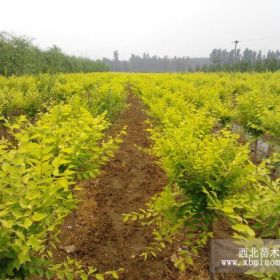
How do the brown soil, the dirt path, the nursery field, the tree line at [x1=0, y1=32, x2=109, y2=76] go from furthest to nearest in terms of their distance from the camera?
the tree line at [x1=0, y1=32, x2=109, y2=76] → the dirt path → the brown soil → the nursery field

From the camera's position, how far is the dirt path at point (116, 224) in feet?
15.0

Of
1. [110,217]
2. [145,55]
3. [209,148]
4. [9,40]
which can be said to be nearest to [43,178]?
[209,148]

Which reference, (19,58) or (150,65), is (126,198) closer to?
(19,58)

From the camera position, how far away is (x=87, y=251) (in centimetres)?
486

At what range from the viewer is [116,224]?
5.67 m

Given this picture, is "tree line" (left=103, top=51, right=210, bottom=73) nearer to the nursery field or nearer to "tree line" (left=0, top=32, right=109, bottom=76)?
"tree line" (left=0, top=32, right=109, bottom=76)

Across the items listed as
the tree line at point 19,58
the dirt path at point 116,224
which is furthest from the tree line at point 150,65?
the dirt path at point 116,224

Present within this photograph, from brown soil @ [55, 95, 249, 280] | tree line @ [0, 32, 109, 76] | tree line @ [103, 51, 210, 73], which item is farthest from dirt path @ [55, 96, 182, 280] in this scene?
tree line @ [103, 51, 210, 73]

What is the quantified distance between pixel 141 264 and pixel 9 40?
3189 centimetres

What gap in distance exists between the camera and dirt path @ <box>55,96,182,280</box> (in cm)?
459

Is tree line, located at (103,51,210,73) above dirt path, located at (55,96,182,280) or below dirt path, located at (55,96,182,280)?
below

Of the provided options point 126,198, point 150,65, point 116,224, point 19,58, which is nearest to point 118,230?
point 116,224

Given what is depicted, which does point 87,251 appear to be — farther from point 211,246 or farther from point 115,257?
point 211,246

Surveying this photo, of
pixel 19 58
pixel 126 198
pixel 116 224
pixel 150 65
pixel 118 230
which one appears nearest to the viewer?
pixel 118 230
